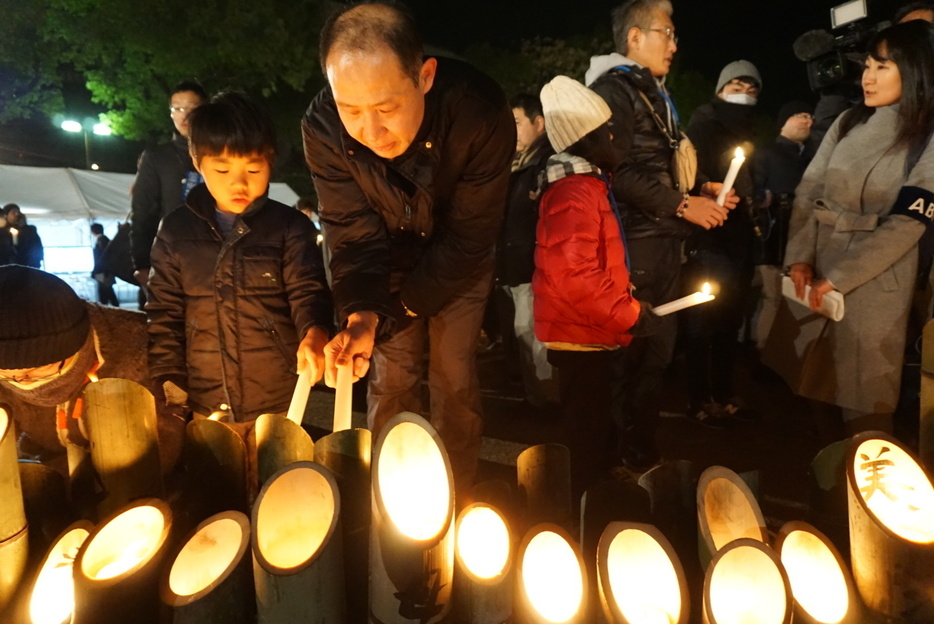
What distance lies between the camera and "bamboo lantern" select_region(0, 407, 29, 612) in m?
1.27

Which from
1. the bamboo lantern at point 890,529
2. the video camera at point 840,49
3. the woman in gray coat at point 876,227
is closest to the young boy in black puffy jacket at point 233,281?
the bamboo lantern at point 890,529

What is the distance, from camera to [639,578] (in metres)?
1.18

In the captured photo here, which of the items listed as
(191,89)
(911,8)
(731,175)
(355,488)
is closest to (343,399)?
(355,488)

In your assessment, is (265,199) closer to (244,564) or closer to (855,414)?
(244,564)

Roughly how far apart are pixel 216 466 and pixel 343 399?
1.07 ft

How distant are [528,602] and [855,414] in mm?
2010

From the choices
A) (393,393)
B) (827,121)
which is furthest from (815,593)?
(827,121)

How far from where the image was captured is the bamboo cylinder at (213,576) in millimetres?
1086

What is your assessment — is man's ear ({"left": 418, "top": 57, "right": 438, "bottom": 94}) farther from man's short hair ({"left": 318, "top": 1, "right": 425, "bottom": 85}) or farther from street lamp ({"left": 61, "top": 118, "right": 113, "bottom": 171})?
street lamp ({"left": 61, "top": 118, "right": 113, "bottom": 171})

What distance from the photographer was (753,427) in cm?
388

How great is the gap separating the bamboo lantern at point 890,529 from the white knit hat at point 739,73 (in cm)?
333

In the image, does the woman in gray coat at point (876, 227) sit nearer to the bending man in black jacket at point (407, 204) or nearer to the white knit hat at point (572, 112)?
the white knit hat at point (572, 112)

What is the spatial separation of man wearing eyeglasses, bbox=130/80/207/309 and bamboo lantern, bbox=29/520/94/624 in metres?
2.55

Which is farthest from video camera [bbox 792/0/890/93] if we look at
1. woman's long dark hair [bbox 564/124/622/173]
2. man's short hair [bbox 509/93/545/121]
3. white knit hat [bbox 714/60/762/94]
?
woman's long dark hair [bbox 564/124/622/173]
